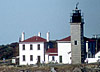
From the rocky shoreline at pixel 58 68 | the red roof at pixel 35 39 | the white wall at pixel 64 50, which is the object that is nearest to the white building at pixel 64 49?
the white wall at pixel 64 50

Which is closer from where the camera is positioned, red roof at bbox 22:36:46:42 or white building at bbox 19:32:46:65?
white building at bbox 19:32:46:65

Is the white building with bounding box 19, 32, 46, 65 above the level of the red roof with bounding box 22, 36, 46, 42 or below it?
below

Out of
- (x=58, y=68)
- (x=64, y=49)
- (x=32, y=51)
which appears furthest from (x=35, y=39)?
(x=58, y=68)

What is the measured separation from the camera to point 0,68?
168 ft

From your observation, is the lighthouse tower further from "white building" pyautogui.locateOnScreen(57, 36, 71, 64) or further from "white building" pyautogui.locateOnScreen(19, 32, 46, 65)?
"white building" pyautogui.locateOnScreen(19, 32, 46, 65)

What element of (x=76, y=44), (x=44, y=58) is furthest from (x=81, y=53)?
(x=44, y=58)

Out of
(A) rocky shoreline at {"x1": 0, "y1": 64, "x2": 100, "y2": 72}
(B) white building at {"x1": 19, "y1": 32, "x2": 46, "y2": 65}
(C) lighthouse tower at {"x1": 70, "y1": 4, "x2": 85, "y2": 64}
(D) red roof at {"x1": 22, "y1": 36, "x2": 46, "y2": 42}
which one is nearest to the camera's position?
(A) rocky shoreline at {"x1": 0, "y1": 64, "x2": 100, "y2": 72}

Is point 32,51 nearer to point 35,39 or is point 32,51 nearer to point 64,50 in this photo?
point 35,39

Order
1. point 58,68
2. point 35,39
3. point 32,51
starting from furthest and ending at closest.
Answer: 1. point 35,39
2. point 32,51
3. point 58,68

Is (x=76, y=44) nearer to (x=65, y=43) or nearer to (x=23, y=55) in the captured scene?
(x=65, y=43)

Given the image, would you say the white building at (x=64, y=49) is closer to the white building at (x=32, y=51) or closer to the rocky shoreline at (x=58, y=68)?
the white building at (x=32, y=51)

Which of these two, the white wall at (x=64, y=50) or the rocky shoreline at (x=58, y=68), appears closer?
the rocky shoreline at (x=58, y=68)

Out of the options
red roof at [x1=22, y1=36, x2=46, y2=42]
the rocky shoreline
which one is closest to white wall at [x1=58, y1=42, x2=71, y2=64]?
red roof at [x1=22, y1=36, x2=46, y2=42]

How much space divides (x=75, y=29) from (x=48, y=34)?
6212 mm
